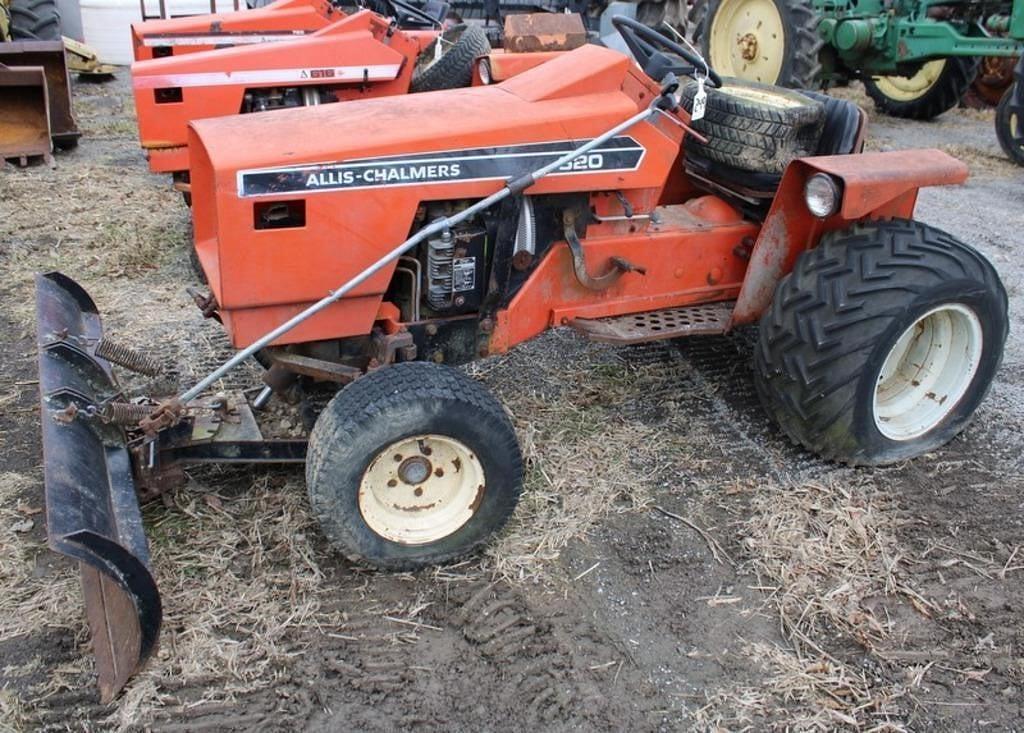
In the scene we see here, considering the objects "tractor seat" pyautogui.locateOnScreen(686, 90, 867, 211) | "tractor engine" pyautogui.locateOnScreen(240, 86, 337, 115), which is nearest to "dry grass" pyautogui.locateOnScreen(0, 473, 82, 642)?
"tractor seat" pyautogui.locateOnScreen(686, 90, 867, 211)

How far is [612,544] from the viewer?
302cm

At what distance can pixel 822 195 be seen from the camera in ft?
10.5

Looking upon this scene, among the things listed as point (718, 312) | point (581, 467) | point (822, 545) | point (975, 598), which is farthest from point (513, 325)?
point (975, 598)

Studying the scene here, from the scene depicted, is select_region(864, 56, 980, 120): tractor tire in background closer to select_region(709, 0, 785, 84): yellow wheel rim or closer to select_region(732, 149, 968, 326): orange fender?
select_region(709, 0, 785, 84): yellow wheel rim

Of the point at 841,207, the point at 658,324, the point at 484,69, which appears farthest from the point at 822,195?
the point at 484,69

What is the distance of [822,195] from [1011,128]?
6.33 metres

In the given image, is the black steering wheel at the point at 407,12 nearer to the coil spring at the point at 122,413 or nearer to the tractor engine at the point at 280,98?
the tractor engine at the point at 280,98

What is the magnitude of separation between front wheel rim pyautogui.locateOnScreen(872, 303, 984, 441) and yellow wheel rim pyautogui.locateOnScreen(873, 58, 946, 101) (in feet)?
23.2

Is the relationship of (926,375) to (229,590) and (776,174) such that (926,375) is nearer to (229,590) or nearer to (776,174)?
(776,174)

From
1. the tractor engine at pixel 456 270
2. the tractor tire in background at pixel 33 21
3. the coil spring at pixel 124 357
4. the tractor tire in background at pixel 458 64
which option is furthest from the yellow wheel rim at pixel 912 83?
the coil spring at pixel 124 357

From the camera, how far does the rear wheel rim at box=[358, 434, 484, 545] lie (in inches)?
108

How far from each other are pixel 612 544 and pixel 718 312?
1068mm

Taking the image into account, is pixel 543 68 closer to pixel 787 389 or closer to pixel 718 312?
pixel 718 312

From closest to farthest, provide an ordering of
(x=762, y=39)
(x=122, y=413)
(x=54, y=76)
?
(x=122, y=413) → (x=54, y=76) → (x=762, y=39)
